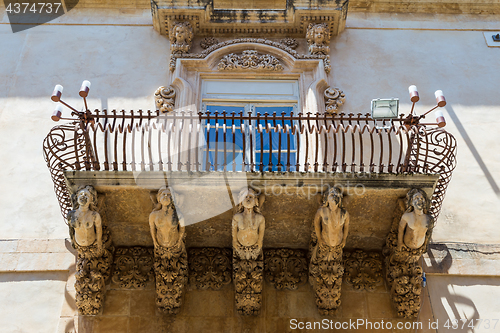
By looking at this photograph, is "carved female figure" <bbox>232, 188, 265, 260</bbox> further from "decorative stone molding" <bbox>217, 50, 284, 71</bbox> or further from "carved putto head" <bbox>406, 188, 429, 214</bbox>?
"decorative stone molding" <bbox>217, 50, 284, 71</bbox>

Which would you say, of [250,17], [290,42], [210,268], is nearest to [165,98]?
[250,17]

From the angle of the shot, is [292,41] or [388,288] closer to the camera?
[388,288]

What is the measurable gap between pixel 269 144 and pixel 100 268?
9.32 ft

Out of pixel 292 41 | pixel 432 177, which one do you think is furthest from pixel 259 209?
pixel 292 41

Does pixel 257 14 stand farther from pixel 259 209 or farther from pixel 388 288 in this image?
pixel 388 288

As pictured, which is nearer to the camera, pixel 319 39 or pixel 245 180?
pixel 245 180

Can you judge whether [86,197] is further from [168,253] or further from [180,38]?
[180,38]

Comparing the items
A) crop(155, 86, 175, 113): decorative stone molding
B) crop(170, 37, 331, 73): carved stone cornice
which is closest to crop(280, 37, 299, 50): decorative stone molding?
crop(170, 37, 331, 73): carved stone cornice

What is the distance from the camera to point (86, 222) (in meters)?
6.99

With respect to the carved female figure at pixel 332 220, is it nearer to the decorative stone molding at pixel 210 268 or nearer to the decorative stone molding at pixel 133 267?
the decorative stone molding at pixel 210 268

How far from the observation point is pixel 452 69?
995cm

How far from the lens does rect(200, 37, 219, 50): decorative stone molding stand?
394 inches

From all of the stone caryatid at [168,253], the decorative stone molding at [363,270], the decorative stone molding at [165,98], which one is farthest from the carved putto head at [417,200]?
the decorative stone molding at [165,98]

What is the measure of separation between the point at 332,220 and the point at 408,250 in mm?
1046
